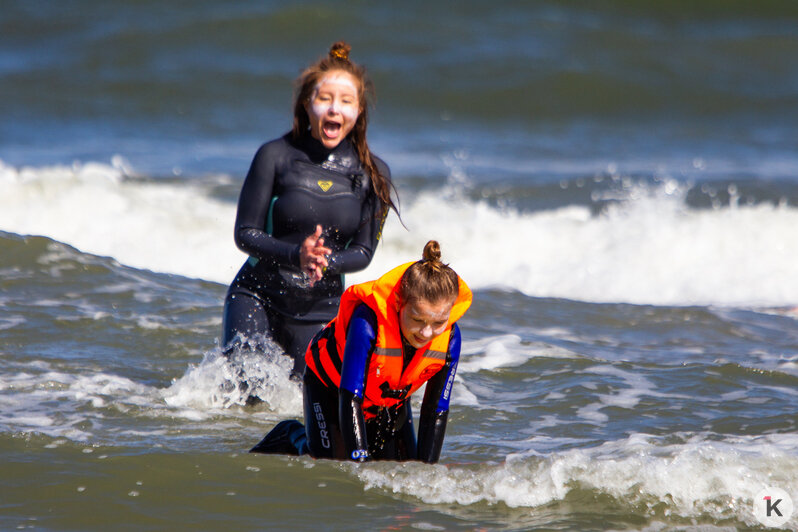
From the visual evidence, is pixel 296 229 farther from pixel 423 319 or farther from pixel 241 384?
pixel 423 319

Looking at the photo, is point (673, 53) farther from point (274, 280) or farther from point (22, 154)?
point (274, 280)

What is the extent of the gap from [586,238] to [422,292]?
322 inches

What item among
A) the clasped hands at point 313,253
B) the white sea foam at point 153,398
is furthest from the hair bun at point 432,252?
the white sea foam at point 153,398

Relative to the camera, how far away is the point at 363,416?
14.2ft

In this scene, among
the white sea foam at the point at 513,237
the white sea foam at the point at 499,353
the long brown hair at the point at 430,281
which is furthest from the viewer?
the white sea foam at the point at 513,237

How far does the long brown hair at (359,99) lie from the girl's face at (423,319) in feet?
4.47

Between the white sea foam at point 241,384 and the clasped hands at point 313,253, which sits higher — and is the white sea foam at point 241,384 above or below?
below

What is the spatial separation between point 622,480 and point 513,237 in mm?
7672

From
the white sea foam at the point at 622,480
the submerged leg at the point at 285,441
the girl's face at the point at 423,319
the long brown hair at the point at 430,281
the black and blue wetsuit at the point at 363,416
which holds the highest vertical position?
the long brown hair at the point at 430,281

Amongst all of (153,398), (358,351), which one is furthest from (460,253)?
(358,351)

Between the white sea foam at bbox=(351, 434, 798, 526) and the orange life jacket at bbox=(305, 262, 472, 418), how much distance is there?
37 centimetres

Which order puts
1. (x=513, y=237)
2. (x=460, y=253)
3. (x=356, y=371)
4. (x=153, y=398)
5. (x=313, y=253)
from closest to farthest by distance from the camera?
1. (x=356, y=371)
2. (x=313, y=253)
3. (x=153, y=398)
4. (x=460, y=253)
5. (x=513, y=237)

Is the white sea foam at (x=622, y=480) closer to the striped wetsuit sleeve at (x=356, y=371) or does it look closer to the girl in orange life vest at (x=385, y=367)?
the girl in orange life vest at (x=385, y=367)

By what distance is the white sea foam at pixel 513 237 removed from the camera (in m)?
10.8
